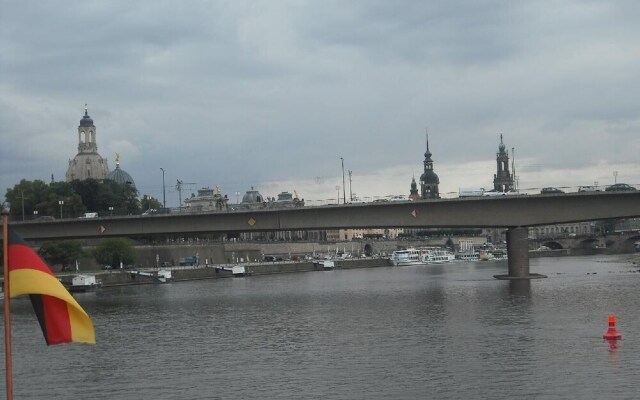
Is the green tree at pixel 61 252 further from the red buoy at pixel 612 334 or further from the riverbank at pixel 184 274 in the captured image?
the red buoy at pixel 612 334

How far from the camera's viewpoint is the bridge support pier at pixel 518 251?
101875mm

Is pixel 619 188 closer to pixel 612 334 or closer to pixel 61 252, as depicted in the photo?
pixel 612 334

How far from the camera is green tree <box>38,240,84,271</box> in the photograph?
149m

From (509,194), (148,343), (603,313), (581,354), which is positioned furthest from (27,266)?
(509,194)

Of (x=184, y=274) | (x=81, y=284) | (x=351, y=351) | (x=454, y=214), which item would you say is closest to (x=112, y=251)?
(x=184, y=274)

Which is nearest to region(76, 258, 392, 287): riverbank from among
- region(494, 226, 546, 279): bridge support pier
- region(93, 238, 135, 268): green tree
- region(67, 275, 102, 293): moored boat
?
region(67, 275, 102, 293): moored boat

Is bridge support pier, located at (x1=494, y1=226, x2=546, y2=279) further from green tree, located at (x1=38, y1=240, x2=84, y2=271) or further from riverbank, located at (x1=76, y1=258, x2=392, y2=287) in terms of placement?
green tree, located at (x1=38, y1=240, x2=84, y2=271)

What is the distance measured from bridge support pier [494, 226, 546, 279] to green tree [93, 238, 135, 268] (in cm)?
7145

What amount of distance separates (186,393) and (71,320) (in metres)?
21.1

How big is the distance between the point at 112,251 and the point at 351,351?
115 meters

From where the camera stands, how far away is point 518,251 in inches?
4131

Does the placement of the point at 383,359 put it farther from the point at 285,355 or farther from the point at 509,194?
the point at 509,194

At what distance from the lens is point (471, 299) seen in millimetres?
84750

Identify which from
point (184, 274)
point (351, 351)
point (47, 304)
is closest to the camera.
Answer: point (47, 304)
